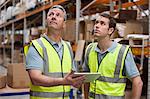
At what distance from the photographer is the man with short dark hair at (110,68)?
209 cm

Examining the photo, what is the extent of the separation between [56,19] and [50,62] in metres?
0.32

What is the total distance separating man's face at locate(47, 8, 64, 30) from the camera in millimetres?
2057

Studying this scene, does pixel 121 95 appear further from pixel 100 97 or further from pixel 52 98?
pixel 52 98

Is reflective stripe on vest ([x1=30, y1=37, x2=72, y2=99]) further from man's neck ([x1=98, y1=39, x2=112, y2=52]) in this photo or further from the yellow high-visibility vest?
man's neck ([x1=98, y1=39, x2=112, y2=52])

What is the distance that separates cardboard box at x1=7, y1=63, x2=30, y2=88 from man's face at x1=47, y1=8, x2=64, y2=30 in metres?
1.27

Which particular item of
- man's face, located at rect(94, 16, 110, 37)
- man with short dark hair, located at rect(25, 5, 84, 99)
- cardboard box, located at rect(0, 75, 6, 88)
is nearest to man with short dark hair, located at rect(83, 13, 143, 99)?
man's face, located at rect(94, 16, 110, 37)

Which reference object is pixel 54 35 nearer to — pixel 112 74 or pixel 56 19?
pixel 56 19

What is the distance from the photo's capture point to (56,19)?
6.76ft

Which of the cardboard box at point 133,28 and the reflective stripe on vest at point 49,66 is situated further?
the cardboard box at point 133,28

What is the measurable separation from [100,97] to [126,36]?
1.00m

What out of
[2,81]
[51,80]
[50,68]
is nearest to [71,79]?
[51,80]

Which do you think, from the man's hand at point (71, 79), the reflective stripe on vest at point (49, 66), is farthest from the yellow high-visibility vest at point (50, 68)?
the man's hand at point (71, 79)

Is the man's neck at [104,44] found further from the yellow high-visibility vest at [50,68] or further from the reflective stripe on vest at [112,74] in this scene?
the yellow high-visibility vest at [50,68]

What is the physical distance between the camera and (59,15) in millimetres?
2094
